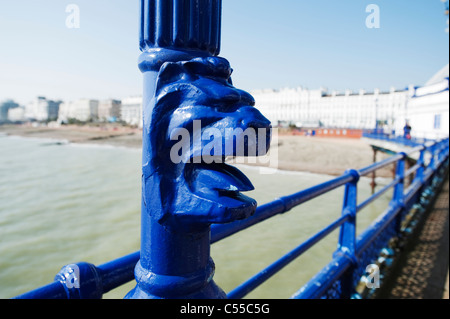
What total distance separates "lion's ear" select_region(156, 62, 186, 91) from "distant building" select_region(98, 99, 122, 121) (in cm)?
11057

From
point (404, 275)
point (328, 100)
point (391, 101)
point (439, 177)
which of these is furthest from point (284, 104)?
point (404, 275)

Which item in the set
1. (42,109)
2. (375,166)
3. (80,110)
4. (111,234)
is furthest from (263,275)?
(42,109)

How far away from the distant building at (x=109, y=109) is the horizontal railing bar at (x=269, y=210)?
4317 inches

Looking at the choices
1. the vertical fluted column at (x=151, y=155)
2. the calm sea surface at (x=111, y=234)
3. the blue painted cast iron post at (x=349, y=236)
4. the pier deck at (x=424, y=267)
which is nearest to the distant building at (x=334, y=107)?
the calm sea surface at (x=111, y=234)

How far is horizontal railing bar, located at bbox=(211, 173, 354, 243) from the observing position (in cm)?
132

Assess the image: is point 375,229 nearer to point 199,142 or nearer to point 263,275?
point 263,275

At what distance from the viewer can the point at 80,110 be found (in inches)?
4732

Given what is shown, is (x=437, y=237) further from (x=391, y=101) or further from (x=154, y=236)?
(x=391, y=101)

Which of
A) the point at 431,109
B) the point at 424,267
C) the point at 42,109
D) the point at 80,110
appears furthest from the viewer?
the point at 42,109

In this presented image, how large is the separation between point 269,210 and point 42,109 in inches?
5867

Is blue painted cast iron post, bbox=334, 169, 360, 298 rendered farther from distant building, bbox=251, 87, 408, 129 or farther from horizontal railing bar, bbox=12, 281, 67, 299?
distant building, bbox=251, 87, 408, 129

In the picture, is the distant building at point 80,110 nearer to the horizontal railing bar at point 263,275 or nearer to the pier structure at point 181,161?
the horizontal railing bar at point 263,275

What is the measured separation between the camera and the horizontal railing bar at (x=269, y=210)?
4.33 feet
